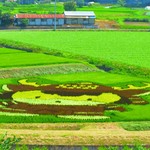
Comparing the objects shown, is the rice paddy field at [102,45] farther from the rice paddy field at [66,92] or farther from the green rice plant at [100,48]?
the rice paddy field at [66,92]

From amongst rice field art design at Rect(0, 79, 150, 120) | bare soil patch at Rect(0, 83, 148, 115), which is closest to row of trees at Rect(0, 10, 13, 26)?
rice field art design at Rect(0, 79, 150, 120)

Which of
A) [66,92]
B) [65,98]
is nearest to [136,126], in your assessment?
[65,98]

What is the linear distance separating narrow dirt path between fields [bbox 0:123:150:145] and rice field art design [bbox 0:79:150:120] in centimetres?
168

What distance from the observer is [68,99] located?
2639cm

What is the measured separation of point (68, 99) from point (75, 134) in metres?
6.67

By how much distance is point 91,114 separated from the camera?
76.5ft

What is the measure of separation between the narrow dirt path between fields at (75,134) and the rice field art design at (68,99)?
66.0 inches

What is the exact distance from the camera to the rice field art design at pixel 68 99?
23.8 metres

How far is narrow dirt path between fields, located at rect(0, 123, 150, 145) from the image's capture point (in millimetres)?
18891

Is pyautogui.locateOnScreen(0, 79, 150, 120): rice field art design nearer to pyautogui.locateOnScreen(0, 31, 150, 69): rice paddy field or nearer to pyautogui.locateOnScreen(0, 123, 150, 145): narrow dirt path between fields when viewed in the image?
pyautogui.locateOnScreen(0, 123, 150, 145): narrow dirt path between fields

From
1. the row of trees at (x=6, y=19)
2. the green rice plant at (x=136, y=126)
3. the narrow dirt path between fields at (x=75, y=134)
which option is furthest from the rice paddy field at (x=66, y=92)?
the row of trees at (x=6, y=19)

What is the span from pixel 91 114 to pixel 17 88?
24.2 feet

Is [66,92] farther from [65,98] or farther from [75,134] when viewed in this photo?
[75,134]


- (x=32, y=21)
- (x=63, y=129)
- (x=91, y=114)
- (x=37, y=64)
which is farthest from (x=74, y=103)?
(x=32, y=21)
